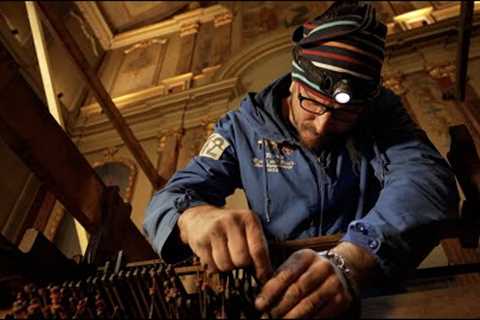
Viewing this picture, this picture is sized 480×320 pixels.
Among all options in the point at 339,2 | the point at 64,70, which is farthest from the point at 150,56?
the point at 339,2

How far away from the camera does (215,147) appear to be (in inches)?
78.7

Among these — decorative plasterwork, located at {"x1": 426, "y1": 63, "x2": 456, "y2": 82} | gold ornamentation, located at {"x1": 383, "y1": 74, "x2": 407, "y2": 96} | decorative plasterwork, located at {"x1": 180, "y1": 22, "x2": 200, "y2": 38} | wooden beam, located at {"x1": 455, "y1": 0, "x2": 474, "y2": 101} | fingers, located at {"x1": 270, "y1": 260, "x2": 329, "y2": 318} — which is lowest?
decorative plasterwork, located at {"x1": 426, "y1": 63, "x2": 456, "y2": 82}

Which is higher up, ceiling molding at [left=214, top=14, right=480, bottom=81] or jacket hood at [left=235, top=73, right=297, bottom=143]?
jacket hood at [left=235, top=73, right=297, bottom=143]

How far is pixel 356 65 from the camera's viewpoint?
1781 millimetres

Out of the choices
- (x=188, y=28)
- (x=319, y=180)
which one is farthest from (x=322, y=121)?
(x=188, y=28)

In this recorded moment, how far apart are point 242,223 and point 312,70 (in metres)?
1.02

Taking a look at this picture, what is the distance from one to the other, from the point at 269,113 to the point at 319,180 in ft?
→ 1.51

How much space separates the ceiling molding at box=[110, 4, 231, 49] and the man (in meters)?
7.02

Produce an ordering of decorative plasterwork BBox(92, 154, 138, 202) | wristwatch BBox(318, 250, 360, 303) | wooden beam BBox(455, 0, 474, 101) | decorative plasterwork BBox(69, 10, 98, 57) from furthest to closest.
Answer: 1. decorative plasterwork BBox(69, 10, 98, 57)
2. decorative plasterwork BBox(92, 154, 138, 202)
3. wooden beam BBox(455, 0, 474, 101)
4. wristwatch BBox(318, 250, 360, 303)

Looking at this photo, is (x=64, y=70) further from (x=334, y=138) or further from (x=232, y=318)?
(x=232, y=318)

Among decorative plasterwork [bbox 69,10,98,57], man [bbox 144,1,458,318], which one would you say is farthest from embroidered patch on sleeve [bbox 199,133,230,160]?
decorative plasterwork [bbox 69,10,98,57]

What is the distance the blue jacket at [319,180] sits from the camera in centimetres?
137

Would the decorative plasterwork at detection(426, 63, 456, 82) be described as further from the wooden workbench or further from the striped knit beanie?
the wooden workbench

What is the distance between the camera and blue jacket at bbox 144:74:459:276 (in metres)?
1.37
